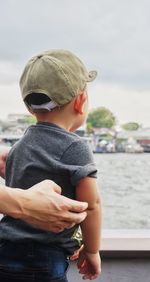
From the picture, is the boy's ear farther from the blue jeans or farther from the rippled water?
the rippled water

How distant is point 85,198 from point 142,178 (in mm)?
1149

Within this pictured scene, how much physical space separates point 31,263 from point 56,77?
49 centimetres

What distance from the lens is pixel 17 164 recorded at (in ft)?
Answer: 4.04

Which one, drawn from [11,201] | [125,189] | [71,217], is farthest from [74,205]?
[125,189]

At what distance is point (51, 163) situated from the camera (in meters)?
1.18

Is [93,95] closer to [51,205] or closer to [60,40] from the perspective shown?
[60,40]

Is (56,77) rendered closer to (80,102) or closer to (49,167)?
(80,102)

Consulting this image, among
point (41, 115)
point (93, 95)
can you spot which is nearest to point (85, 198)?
point (41, 115)

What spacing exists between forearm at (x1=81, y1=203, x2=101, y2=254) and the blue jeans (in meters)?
0.09

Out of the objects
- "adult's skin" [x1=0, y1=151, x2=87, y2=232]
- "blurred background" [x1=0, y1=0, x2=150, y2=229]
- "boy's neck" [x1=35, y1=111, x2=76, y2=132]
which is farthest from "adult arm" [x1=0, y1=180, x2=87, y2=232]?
"blurred background" [x1=0, y1=0, x2=150, y2=229]

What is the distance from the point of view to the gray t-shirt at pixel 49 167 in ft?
3.88

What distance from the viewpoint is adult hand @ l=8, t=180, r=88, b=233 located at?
3.46 ft

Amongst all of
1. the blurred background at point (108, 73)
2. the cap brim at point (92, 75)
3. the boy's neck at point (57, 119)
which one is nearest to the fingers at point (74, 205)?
the boy's neck at point (57, 119)

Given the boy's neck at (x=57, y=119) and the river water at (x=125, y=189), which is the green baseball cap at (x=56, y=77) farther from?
the river water at (x=125, y=189)
